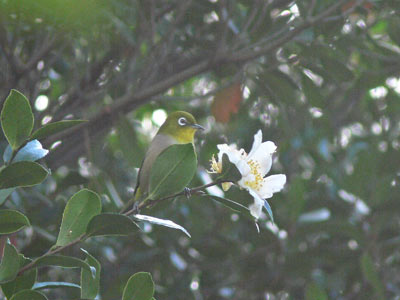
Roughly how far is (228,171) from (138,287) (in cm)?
34

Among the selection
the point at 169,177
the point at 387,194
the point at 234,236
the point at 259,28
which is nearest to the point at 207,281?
the point at 234,236

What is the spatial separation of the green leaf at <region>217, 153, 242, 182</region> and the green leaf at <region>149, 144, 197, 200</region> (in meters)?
0.07

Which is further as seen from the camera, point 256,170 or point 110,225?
point 256,170

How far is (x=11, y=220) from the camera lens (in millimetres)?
1510

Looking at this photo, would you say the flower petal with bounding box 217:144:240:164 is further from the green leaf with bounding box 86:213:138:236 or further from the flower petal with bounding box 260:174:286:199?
the green leaf with bounding box 86:213:138:236

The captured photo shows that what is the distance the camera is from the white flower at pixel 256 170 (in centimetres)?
158

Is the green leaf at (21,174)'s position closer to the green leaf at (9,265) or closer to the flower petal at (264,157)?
the green leaf at (9,265)

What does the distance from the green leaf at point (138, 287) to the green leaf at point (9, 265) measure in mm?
252

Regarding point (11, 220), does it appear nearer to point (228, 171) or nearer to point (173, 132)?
point (228, 171)

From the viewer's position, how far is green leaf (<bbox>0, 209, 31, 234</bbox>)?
150 centimetres

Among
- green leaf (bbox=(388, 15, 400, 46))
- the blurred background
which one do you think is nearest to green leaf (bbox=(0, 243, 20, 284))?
the blurred background

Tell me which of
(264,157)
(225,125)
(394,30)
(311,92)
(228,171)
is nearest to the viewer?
(228,171)

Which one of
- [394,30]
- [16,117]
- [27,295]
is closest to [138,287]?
[27,295]

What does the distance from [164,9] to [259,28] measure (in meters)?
0.49
